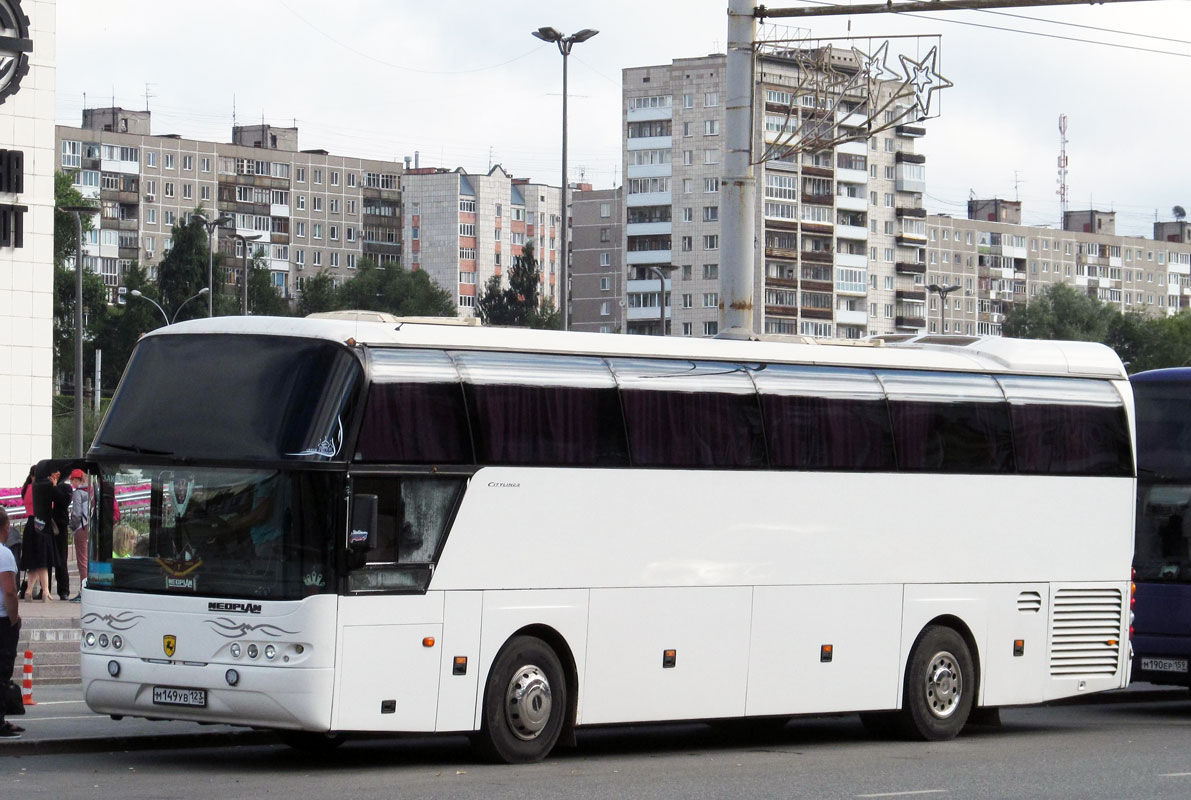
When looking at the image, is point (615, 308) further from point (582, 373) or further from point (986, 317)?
point (582, 373)

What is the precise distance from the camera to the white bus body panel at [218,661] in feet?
44.1

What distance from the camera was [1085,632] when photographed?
18.8 metres

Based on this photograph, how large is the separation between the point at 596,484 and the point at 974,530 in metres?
4.34

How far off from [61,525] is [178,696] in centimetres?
1584

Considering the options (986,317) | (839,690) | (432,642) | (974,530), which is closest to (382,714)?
(432,642)

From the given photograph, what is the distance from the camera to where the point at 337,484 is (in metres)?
13.6

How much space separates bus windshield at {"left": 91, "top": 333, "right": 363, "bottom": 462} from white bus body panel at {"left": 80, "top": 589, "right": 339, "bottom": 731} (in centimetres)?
104

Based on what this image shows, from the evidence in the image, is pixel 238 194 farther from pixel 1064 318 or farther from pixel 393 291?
Result: pixel 1064 318

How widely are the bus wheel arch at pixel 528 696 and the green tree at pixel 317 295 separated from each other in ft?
435

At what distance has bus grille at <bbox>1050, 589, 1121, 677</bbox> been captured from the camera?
730 inches

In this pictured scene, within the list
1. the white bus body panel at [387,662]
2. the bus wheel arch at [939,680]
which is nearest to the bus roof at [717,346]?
the white bus body panel at [387,662]

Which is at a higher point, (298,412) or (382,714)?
(298,412)

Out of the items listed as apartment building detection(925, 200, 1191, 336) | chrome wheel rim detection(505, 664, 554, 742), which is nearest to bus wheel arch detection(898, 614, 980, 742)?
chrome wheel rim detection(505, 664, 554, 742)

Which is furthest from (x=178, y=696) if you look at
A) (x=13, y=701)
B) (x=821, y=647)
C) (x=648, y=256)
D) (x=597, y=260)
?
(x=597, y=260)
